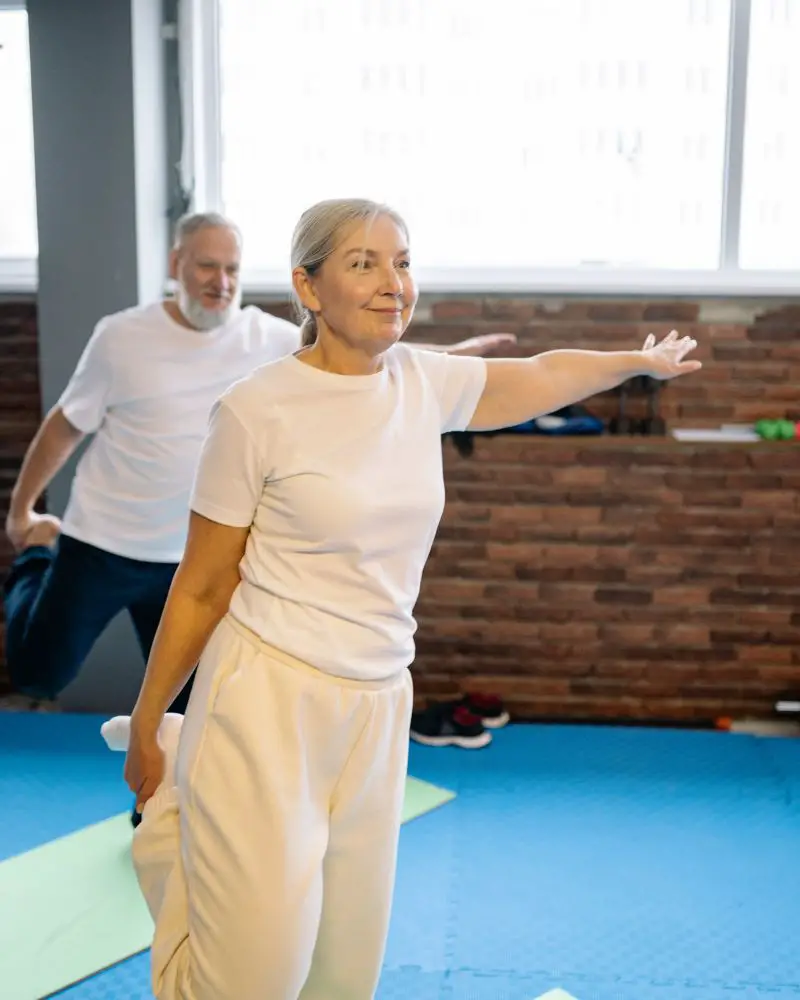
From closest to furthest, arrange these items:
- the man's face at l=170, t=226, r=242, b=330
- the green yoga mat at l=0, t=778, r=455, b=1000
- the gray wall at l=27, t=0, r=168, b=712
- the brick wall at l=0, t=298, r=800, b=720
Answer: the green yoga mat at l=0, t=778, r=455, b=1000, the man's face at l=170, t=226, r=242, b=330, the gray wall at l=27, t=0, r=168, b=712, the brick wall at l=0, t=298, r=800, b=720

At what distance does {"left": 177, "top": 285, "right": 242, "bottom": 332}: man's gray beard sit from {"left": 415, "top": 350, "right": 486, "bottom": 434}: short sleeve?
114cm

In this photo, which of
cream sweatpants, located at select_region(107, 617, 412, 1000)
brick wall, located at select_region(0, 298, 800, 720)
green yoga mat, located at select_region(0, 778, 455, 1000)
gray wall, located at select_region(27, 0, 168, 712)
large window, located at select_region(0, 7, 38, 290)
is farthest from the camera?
large window, located at select_region(0, 7, 38, 290)

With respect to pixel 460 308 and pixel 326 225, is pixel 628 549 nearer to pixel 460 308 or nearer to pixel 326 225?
pixel 460 308

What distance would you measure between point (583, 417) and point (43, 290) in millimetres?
1789

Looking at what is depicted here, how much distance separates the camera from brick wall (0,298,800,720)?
3625 mm

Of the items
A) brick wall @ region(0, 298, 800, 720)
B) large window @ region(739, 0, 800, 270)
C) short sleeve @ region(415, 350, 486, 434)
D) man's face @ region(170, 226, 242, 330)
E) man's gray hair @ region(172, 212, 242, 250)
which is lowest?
brick wall @ region(0, 298, 800, 720)

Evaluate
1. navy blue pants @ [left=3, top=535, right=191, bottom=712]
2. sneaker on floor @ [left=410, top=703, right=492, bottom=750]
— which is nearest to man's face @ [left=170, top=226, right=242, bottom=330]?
navy blue pants @ [left=3, top=535, right=191, bottom=712]

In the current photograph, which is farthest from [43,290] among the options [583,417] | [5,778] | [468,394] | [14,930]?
[468,394]

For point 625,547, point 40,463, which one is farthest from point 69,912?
point 625,547

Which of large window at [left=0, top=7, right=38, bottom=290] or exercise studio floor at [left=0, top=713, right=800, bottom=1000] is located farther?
large window at [left=0, top=7, right=38, bottom=290]

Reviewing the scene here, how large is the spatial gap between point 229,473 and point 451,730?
2.24m

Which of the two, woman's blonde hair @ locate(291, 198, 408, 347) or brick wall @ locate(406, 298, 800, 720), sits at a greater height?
woman's blonde hair @ locate(291, 198, 408, 347)

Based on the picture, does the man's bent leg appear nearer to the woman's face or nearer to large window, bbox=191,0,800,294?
large window, bbox=191,0,800,294

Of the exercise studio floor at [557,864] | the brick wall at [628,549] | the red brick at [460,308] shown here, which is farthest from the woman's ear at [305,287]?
the red brick at [460,308]
